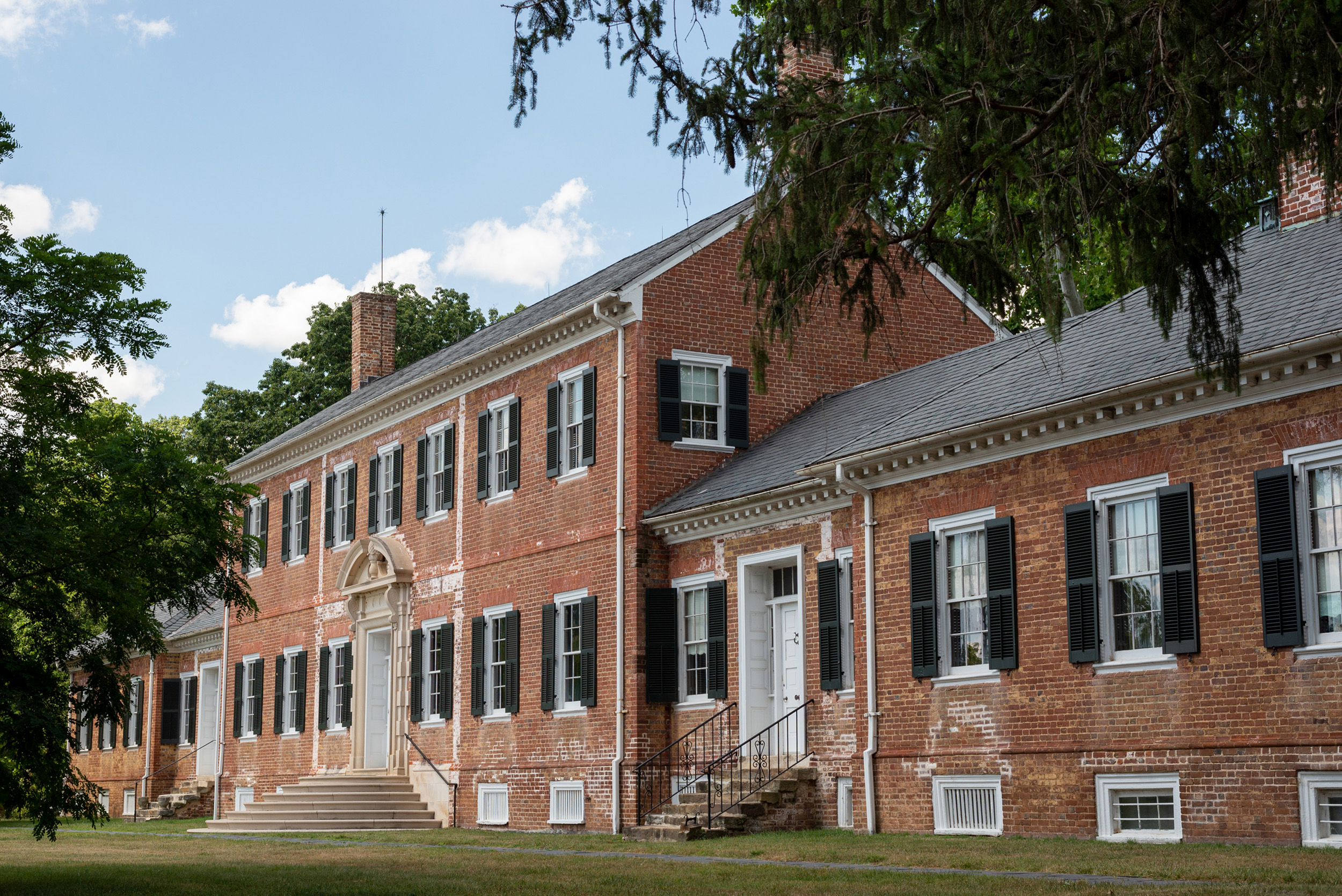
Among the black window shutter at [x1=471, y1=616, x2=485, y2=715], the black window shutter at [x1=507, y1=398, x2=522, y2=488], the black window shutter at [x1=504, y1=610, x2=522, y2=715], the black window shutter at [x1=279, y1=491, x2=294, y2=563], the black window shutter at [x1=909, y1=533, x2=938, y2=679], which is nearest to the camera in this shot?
the black window shutter at [x1=909, y1=533, x2=938, y2=679]

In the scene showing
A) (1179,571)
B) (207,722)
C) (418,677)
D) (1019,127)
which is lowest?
(207,722)

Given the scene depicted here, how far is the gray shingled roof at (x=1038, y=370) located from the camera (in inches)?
596

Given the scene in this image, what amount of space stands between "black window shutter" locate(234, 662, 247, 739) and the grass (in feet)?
49.8

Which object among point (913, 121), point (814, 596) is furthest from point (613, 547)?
point (913, 121)

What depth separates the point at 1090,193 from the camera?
8.66 metres

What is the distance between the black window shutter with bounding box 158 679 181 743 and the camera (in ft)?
135

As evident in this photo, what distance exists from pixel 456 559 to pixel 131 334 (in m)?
13.0

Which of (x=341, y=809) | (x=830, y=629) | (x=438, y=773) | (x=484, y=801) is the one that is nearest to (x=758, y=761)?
(x=830, y=629)

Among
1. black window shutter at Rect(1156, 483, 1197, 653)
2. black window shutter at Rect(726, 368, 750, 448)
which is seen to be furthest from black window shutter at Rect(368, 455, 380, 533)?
black window shutter at Rect(1156, 483, 1197, 653)

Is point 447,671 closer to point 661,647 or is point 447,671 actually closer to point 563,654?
point 563,654

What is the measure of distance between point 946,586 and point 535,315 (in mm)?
13667

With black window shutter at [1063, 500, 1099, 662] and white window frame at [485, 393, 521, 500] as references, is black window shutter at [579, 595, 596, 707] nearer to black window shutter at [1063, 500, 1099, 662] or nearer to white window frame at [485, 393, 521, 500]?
white window frame at [485, 393, 521, 500]

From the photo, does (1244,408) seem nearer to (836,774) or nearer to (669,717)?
(836,774)

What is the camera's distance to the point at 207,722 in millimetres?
40344
